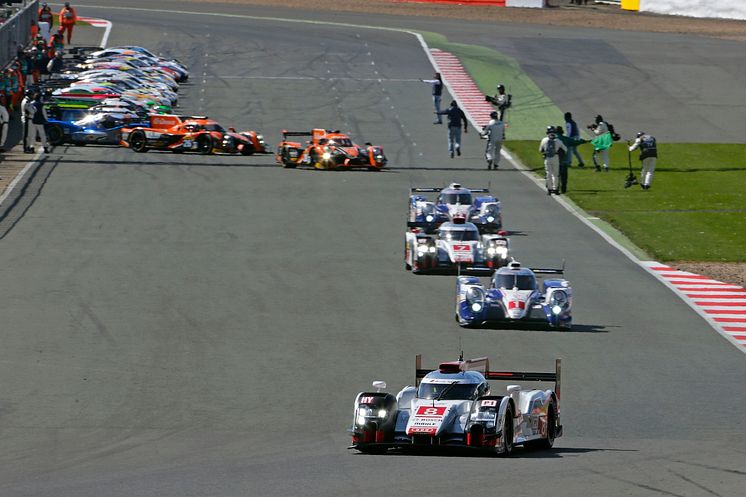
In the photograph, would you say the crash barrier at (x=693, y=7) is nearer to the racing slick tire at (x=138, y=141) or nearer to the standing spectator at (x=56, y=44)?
the standing spectator at (x=56, y=44)

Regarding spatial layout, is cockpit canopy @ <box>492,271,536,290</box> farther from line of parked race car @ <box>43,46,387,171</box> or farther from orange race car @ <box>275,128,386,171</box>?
orange race car @ <box>275,128,386,171</box>

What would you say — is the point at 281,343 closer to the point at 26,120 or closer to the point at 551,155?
the point at 551,155

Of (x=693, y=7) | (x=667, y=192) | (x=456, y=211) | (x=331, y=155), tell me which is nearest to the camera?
(x=456, y=211)

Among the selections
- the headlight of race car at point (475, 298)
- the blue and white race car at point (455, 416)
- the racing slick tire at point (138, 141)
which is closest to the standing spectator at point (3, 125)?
the racing slick tire at point (138, 141)

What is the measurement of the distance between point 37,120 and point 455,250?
72.0 feet

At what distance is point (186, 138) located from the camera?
2178 inches

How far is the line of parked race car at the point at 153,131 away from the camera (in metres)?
53.0

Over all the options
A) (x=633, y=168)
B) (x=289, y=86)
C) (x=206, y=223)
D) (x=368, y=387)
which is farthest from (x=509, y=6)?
(x=368, y=387)

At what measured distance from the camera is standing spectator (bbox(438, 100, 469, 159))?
55.4m

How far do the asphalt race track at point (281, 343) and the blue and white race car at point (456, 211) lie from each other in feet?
2.78

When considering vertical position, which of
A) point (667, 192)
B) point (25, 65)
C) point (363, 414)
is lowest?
point (25, 65)

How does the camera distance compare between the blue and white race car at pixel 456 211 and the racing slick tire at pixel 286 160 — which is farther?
the racing slick tire at pixel 286 160

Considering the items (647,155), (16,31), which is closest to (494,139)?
(647,155)

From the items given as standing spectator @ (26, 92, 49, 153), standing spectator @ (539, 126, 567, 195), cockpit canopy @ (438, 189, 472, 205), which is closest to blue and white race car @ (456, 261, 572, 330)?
cockpit canopy @ (438, 189, 472, 205)
